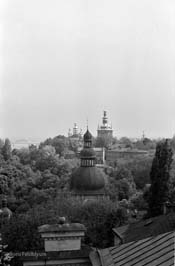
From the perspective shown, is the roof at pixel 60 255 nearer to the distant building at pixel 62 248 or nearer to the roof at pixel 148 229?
the distant building at pixel 62 248

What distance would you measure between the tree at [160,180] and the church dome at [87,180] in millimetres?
9614

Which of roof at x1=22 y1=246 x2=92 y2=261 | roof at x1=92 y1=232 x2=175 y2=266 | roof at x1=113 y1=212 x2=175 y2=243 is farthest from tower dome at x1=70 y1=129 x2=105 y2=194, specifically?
roof at x1=92 y1=232 x2=175 y2=266

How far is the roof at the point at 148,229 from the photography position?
16192 mm

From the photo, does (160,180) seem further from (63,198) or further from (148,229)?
(148,229)

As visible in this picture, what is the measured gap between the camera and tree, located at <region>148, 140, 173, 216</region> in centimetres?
2866

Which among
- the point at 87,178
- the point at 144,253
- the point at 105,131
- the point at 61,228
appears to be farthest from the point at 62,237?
the point at 105,131

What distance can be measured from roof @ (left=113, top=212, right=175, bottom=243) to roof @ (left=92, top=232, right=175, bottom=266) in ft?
25.3

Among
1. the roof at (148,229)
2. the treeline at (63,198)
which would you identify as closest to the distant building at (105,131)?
the treeline at (63,198)

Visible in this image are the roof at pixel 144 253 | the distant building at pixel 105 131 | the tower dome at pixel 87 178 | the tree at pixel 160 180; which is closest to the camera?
the roof at pixel 144 253

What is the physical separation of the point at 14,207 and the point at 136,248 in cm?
4199

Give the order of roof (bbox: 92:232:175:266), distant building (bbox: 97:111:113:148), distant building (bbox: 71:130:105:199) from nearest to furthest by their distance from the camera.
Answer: roof (bbox: 92:232:175:266) → distant building (bbox: 71:130:105:199) → distant building (bbox: 97:111:113:148)

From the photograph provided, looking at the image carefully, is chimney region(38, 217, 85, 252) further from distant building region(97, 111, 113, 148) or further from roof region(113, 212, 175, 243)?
distant building region(97, 111, 113, 148)

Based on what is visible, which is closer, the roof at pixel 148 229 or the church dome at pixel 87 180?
the roof at pixel 148 229

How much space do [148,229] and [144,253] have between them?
11.0 meters
